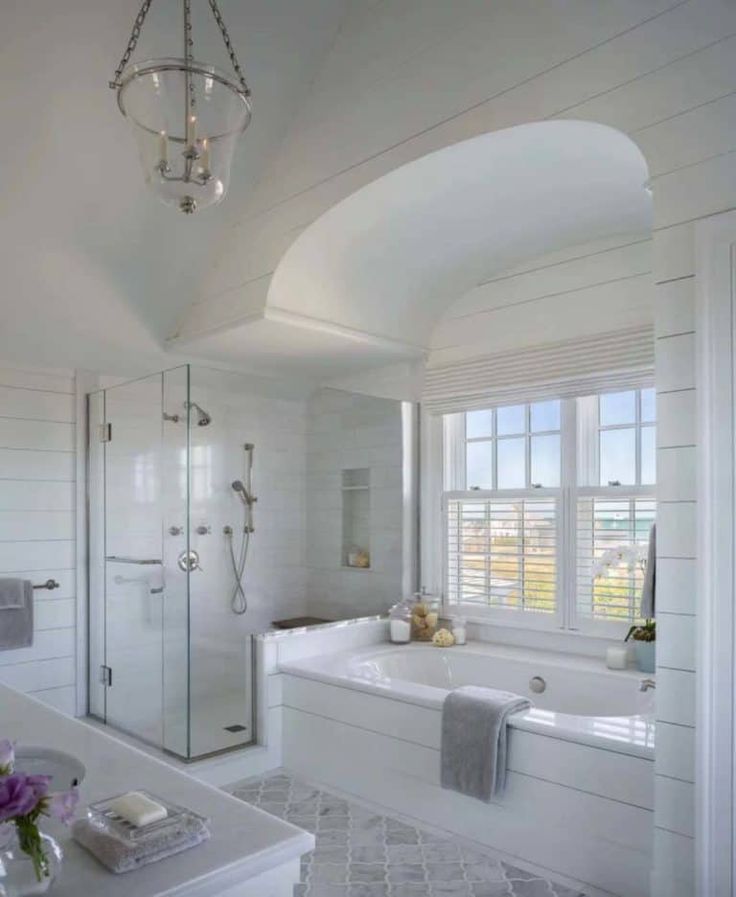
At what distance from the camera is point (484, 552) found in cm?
426

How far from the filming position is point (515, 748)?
282 centimetres

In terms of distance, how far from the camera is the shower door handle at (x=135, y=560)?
3.90m

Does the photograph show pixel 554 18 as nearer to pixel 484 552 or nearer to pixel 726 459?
pixel 726 459

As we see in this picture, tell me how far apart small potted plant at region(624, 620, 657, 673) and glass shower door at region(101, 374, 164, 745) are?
227 cm

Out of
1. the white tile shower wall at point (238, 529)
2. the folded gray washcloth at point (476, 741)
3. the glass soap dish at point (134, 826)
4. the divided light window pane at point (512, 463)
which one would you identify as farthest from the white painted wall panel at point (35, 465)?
the glass soap dish at point (134, 826)

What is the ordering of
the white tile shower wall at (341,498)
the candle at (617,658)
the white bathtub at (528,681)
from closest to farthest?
the white bathtub at (528,681) < the candle at (617,658) < the white tile shower wall at (341,498)

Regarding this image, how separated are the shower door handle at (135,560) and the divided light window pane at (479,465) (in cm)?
176

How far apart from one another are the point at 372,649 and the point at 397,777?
0.97m

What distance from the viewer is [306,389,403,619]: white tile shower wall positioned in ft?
15.0

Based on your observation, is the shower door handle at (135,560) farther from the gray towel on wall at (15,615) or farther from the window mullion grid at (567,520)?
the window mullion grid at (567,520)

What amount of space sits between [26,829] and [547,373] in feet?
10.9

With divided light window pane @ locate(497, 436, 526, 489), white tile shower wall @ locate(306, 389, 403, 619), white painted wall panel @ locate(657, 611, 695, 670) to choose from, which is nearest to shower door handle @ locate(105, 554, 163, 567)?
white tile shower wall @ locate(306, 389, 403, 619)

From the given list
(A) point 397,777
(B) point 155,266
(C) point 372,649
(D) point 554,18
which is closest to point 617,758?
(A) point 397,777

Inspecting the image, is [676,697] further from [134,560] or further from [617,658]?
[134,560]
